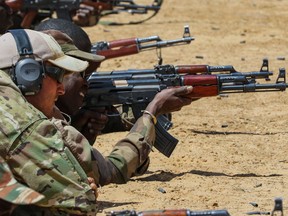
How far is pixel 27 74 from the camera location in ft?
14.5

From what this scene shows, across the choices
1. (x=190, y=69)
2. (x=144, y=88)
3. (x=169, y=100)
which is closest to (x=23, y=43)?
(x=169, y=100)

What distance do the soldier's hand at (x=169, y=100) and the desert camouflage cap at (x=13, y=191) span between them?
1.65 metres

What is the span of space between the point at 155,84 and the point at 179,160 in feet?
3.65

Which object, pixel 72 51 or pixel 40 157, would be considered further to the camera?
pixel 72 51

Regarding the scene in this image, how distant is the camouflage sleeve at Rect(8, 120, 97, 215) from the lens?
4.20m

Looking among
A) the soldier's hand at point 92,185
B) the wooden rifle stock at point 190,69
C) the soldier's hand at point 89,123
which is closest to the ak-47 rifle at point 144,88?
the soldier's hand at point 89,123

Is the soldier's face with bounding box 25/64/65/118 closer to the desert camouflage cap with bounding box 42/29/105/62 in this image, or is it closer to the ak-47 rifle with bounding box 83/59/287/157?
the desert camouflage cap with bounding box 42/29/105/62

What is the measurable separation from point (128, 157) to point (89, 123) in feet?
5.13

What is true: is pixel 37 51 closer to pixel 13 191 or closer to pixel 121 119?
pixel 13 191

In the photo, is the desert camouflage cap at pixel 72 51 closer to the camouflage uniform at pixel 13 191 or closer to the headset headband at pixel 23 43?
the headset headband at pixel 23 43

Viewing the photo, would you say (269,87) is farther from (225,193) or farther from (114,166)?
(114,166)

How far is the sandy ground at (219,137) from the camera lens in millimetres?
7023

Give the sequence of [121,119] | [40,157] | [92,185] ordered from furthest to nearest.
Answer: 1. [121,119]
2. [92,185]
3. [40,157]

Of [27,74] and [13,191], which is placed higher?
[27,74]
